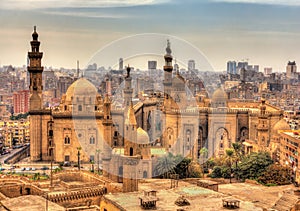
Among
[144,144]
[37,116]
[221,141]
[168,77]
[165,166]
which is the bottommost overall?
[165,166]

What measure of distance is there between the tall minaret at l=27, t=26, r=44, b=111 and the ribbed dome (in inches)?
64.5

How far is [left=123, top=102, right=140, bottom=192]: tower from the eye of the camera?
→ 18.0 m

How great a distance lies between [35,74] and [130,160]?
1234 centimetres

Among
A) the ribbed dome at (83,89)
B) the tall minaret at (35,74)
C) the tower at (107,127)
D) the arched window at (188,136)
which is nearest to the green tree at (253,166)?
the arched window at (188,136)

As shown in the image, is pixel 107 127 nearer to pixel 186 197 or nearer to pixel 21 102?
pixel 186 197

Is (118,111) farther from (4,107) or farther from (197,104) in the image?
(4,107)

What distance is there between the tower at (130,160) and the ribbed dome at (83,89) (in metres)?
9.44

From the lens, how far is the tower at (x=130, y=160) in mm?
18047

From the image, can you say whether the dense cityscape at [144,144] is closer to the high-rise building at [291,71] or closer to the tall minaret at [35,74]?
the tall minaret at [35,74]

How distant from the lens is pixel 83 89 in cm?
2861

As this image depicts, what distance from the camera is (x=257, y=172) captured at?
22.4 meters

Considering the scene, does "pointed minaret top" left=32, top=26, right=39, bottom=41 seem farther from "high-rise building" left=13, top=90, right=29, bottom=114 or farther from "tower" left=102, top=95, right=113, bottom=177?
"high-rise building" left=13, top=90, right=29, bottom=114

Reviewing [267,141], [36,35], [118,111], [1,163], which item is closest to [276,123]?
[267,141]

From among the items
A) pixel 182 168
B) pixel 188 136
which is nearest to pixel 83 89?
pixel 188 136
